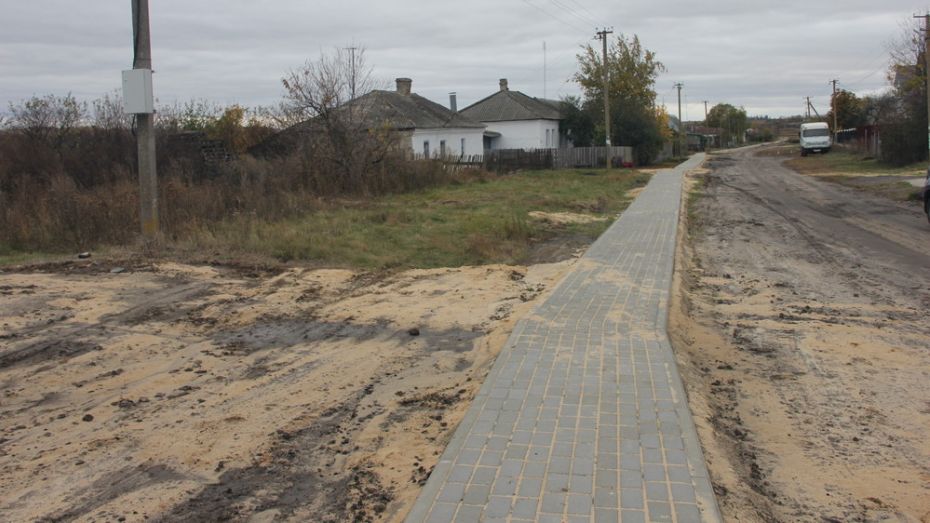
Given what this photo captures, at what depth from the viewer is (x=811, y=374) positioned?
245 inches

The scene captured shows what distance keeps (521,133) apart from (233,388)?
51337 mm

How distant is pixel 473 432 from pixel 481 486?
770 mm

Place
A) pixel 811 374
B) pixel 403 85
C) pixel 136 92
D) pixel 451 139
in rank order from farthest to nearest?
pixel 403 85
pixel 451 139
pixel 136 92
pixel 811 374

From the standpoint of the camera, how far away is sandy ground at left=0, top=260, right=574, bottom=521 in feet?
13.5

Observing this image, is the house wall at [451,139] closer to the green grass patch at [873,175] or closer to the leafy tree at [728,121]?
the green grass patch at [873,175]

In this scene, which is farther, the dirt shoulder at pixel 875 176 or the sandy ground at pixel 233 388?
the dirt shoulder at pixel 875 176

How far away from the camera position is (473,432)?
471cm

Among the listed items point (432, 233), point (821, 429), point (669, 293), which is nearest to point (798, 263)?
point (669, 293)

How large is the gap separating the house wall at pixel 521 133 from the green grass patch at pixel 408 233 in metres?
33.7

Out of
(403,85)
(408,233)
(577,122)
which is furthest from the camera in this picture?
(577,122)

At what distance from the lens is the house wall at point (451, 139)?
1722 inches

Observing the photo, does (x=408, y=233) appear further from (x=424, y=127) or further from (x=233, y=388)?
(x=424, y=127)

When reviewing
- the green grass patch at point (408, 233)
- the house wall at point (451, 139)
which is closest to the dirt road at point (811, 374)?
the green grass patch at point (408, 233)

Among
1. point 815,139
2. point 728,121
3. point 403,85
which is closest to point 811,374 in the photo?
point 403,85
